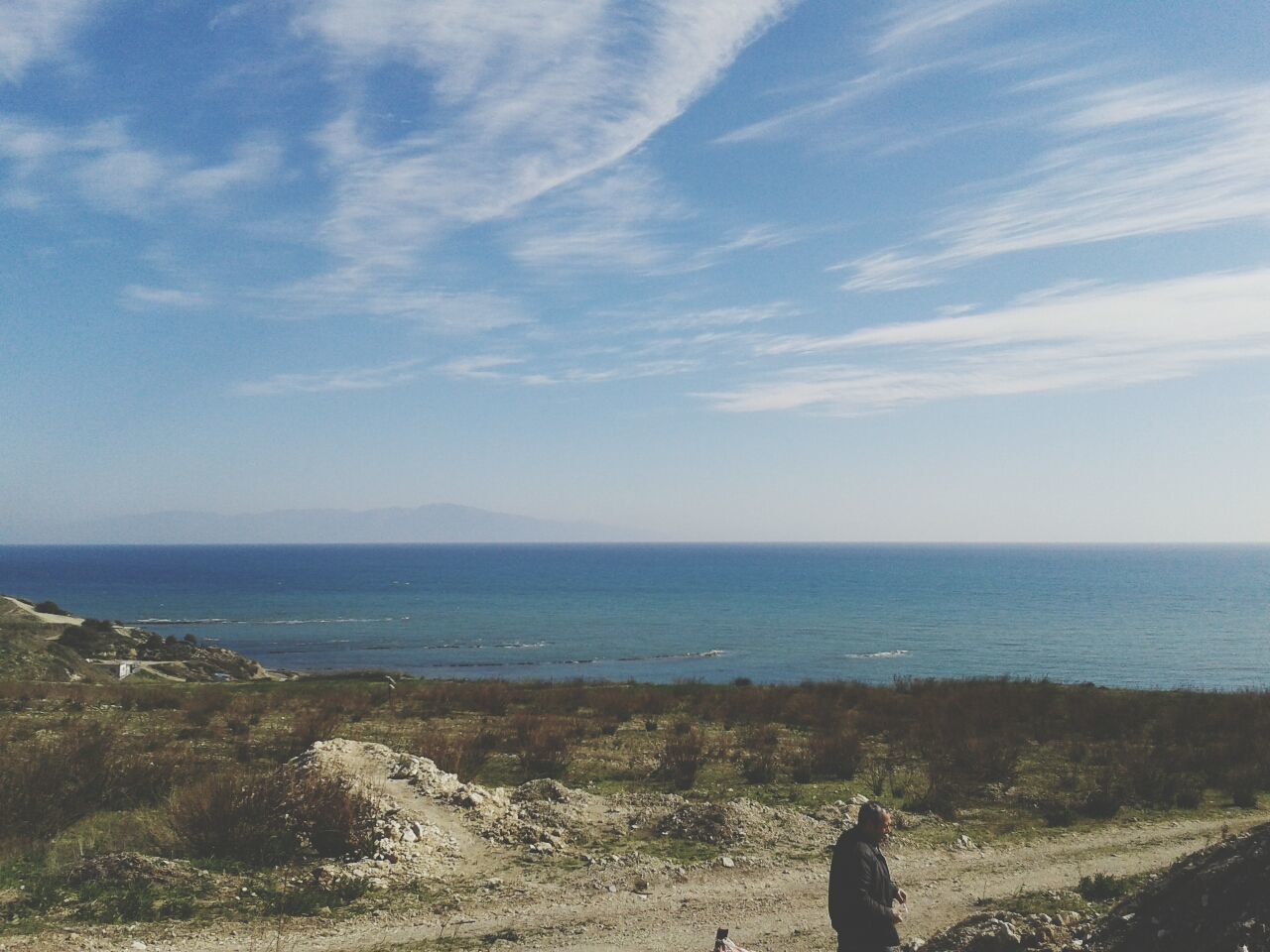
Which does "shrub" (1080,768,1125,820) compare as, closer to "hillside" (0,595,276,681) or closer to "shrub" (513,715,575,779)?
"shrub" (513,715,575,779)

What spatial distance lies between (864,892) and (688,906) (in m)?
4.94

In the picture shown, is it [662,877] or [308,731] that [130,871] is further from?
[308,731]

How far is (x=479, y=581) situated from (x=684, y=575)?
168ft

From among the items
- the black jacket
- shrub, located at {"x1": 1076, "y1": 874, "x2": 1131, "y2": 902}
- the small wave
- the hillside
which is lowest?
the small wave

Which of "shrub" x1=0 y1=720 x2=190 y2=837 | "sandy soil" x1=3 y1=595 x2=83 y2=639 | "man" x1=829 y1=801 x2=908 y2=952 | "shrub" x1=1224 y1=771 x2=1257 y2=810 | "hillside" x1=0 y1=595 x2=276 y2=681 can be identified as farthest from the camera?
"sandy soil" x1=3 y1=595 x2=83 y2=639

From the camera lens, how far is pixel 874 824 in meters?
7.15

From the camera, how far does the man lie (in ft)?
22.8

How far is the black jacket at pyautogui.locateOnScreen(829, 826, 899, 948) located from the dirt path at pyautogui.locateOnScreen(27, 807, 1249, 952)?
333cm

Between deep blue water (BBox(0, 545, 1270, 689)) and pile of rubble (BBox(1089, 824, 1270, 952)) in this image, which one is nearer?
pile of rubble (BBox(1089, 824, 1270, 952))

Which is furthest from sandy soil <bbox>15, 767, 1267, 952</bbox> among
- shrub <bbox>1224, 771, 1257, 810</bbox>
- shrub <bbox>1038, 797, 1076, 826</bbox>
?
shrub <bbox>1224, 771, 1257, 810</bbox>

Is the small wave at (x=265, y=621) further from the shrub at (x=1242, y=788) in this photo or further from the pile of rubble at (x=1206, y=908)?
the pile of rubble at (x=1206, y=908)

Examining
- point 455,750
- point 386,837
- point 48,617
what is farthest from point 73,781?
point 48,617

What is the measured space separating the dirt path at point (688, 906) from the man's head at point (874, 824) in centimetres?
364

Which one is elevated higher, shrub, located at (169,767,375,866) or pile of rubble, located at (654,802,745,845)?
shrub, located at (169,767,375,866)
